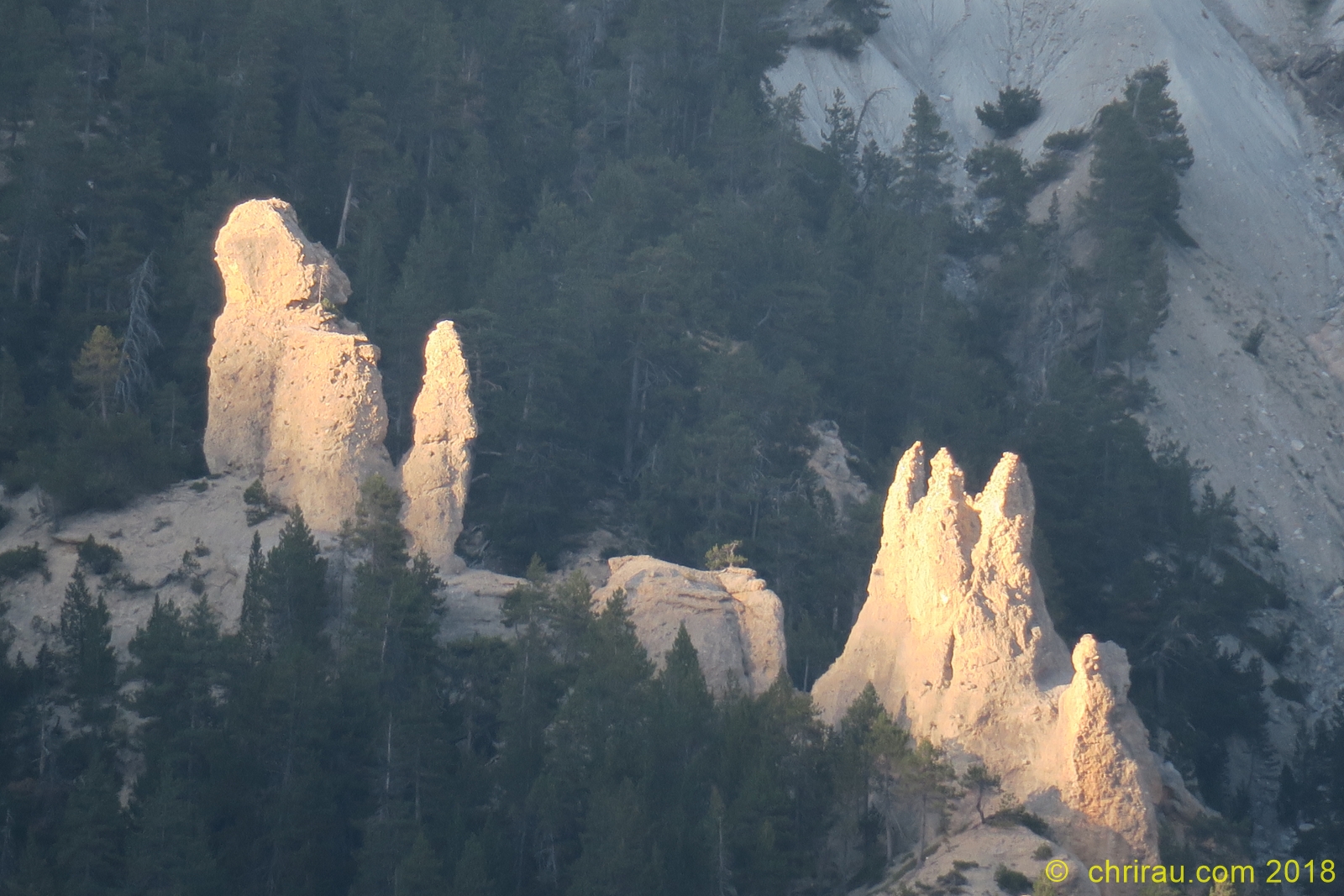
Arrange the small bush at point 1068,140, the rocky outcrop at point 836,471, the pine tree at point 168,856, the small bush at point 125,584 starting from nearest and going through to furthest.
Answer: the pine tree at point 168,856, the small bush at point 125,584, the rocky outcrop at point 836,471, the small bush at point 1068,140

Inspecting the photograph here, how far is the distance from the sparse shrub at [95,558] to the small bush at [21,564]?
0.93m

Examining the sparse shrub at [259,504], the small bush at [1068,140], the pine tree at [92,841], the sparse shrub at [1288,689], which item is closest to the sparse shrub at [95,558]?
the sparse shrub at [259,504]

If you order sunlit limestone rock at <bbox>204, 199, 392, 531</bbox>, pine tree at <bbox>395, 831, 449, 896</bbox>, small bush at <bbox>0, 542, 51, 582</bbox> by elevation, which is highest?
sunlit limestone rock at <bbox>204, 199, 392, 531</bbox>

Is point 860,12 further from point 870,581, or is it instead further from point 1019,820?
point 1019,820

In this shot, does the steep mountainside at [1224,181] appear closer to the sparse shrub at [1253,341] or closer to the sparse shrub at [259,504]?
the sparse shrub at [1253,341]

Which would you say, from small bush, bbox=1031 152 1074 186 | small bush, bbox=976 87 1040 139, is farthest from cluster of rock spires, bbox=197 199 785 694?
small bush, bbox=976 87 1040 139

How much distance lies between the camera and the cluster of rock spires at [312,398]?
43344 mm

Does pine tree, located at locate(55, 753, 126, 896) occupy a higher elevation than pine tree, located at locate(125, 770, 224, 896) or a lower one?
lower

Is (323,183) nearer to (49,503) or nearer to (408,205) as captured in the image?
(408,205)

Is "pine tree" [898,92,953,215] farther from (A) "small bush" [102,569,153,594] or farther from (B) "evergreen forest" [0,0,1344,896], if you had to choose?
(A) "small bush" [102,569,153,594]

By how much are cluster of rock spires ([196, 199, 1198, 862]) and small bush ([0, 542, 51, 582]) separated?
4.54 meters

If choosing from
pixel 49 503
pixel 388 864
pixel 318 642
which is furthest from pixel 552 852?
pixel 49 503

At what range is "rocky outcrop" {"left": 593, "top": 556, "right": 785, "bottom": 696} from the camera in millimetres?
41594

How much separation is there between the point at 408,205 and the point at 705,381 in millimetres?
13054
